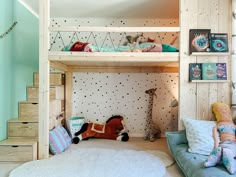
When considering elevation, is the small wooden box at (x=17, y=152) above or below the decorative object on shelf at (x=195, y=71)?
below

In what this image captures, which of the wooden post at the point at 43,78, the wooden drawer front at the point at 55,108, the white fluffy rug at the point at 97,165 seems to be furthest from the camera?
the wooden drawer front at the point at 55,108

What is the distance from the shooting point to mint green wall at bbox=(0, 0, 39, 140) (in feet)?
9.16

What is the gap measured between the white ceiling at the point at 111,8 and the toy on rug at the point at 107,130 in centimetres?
184

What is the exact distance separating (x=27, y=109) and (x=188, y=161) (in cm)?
232

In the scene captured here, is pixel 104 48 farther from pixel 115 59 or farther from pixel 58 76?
pixel 58 76

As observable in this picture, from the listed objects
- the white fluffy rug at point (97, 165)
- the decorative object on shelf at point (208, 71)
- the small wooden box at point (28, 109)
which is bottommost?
the white fluffy rug at point (97, 165)

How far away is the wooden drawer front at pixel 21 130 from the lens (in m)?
2.82

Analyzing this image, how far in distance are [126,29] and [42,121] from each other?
1.55 meters

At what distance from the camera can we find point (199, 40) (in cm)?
270

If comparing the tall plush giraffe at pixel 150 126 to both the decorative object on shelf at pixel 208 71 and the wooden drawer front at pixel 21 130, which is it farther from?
the wooden drawer front at pixel 21 130

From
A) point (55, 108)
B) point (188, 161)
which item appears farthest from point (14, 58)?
point (188, 161)

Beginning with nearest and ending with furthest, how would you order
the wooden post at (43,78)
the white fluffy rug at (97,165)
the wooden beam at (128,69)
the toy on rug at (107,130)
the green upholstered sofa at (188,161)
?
the green upholstered sofa at (188,161)
the white fluffy rug at (97,165)
the wooden post at (43,78)
the toy on rug at (107,130)
the wooden beam at (128,69)

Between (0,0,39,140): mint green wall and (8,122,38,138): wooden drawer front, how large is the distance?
0.07m

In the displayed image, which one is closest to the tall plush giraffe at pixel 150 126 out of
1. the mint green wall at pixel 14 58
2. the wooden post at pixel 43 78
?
the wooden post at pixel 43 78
